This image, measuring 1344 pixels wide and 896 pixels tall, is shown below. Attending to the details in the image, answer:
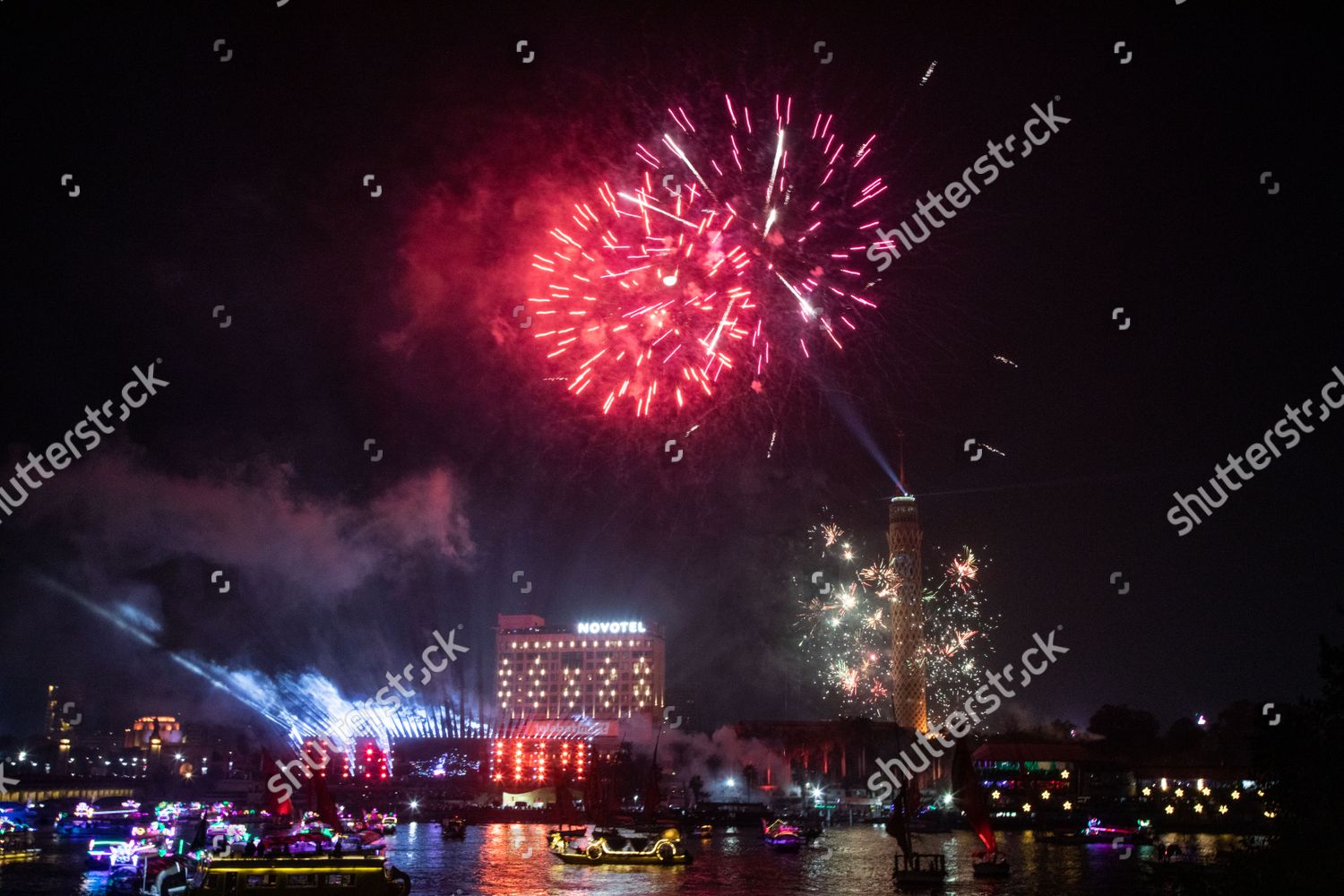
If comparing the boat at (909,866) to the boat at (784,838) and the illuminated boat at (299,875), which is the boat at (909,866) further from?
the illuminated boat at (299,875)

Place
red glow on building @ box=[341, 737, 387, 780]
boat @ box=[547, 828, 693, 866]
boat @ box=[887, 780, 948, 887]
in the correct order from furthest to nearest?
1. red glow on building @ box=[341, 737, 387, 780]
2. boat @ box=[547, 828, 693, 866]
3. boat @ box=[887, 780, 948, 887]

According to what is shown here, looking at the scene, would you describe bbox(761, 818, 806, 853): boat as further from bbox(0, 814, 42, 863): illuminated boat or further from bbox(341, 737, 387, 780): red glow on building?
bbox(341, 737, 387, 780): red glow on building

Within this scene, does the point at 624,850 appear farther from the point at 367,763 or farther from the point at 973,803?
the point at 367,763

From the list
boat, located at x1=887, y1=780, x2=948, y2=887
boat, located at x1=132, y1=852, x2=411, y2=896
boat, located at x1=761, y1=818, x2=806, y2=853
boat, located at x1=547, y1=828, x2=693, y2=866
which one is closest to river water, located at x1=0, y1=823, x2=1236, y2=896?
boat, located at x1=887, y1=780, x2=948, y2=887

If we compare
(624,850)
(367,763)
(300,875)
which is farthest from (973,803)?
(367,763)

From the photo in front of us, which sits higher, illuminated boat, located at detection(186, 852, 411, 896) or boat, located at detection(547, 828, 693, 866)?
illuminated boat, located at detection(186, 852, 411, 896)

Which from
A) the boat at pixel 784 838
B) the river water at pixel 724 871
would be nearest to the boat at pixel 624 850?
the river water at pixel 724 871
